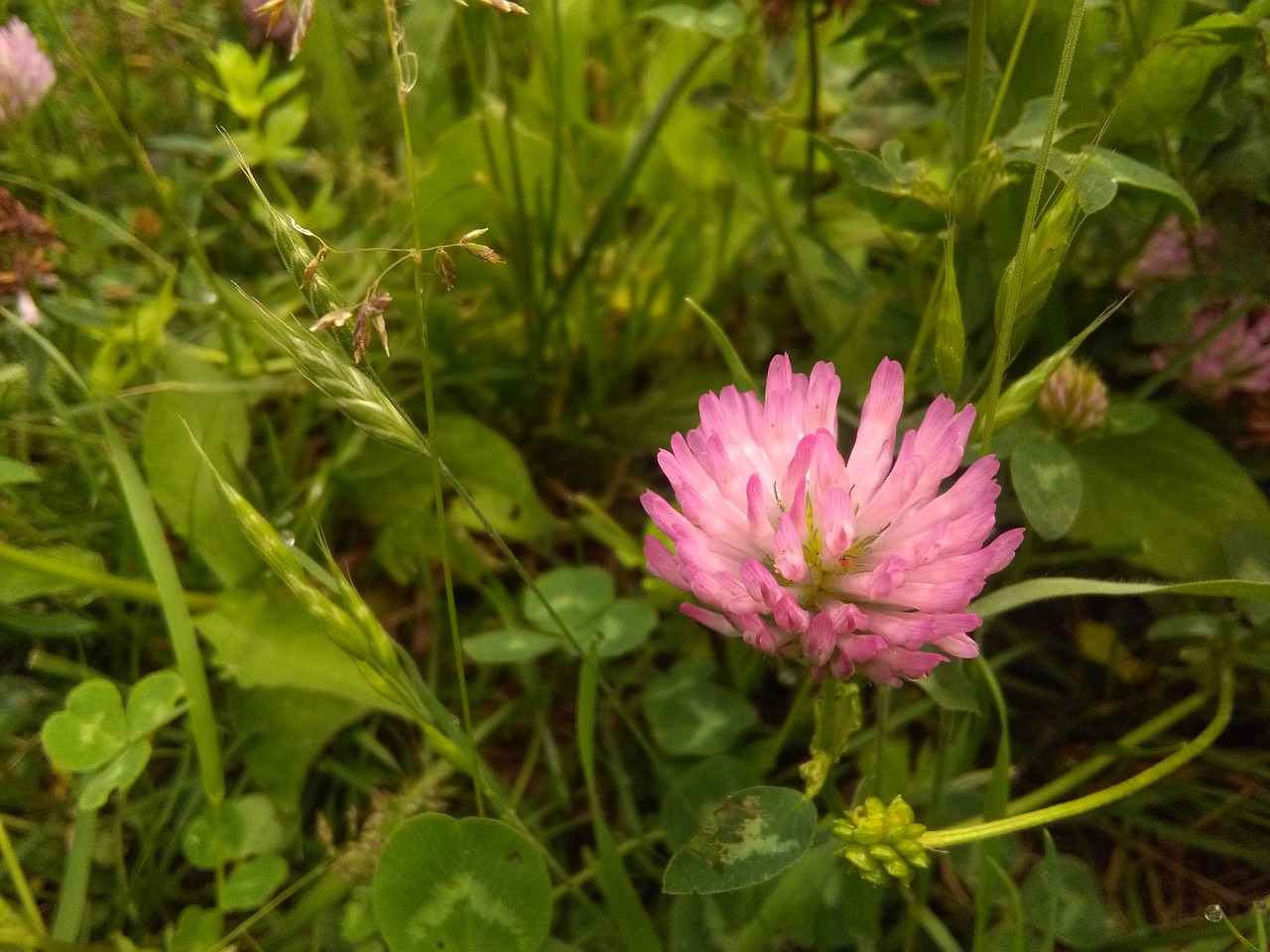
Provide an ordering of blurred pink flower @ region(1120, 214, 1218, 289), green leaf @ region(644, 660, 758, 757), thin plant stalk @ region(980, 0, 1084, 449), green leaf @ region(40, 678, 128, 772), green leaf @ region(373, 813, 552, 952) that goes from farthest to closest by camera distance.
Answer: blurred pink flower @ region(1120, 214, 1218, 289) < green leaf @ region(644, 660, 758, 757) < green leaf @ region(40, 678, 128, 772) < green leaf @ region(373, 813, 552, 952) < thin plant stalk @ region(980, 0, 1084, 449)

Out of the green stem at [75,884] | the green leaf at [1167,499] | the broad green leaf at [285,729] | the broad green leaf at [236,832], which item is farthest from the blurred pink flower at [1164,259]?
the green stem at [75,884]

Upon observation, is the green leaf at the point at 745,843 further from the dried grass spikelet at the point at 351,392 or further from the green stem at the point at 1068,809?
the dried grass spikelet at the point at 351,392

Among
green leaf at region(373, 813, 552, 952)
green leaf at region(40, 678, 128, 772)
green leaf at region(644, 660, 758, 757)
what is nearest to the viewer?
green leaf at region(373, 813, 552, 952)

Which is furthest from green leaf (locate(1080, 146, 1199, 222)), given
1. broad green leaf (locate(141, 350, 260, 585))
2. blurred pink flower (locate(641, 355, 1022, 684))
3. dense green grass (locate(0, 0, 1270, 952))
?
broad green leaf (locate(141, 350, 260, 585))

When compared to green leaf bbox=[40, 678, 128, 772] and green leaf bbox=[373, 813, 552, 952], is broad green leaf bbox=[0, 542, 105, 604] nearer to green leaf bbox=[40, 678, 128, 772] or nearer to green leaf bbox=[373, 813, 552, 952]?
green leaf bbox=[40, 678, 128, 772]

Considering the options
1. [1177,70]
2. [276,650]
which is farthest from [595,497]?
[1177,70]

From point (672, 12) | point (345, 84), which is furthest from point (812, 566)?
point (345, 84)

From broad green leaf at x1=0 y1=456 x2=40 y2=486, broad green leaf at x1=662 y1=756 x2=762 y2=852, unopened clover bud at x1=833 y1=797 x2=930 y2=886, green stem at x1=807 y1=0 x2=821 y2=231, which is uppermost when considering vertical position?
green stem at x1=807 y1=0 x2=821 y2=231

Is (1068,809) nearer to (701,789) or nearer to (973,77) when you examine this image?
(701,789)
